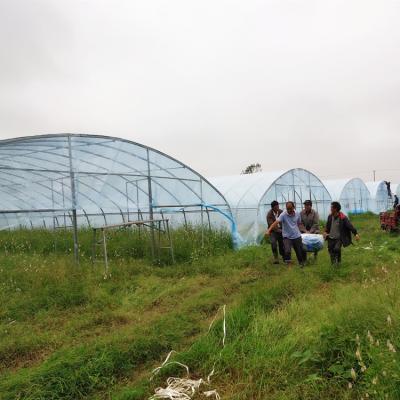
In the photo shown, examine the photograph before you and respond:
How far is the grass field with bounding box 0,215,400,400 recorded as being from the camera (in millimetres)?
3176

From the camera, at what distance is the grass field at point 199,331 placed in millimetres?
3176

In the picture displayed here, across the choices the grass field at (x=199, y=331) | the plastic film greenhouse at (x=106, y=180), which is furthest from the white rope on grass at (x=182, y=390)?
the plastic film greenhouse at (x=106, y=180)

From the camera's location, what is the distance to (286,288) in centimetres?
579

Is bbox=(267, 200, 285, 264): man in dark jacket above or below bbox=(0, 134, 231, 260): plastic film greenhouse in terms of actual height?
below

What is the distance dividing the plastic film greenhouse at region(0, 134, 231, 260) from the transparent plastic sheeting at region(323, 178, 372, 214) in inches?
509

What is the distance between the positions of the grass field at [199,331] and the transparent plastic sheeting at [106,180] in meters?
2.96

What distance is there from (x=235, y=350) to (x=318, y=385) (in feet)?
3.15

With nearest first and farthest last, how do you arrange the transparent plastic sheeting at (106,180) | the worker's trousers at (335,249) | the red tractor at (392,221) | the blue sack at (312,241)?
the worker's trousers at (335,249) < the blue sack at (312,241) < the transparent plastic sheeting at (106,180) < the red tractor at (392,221)

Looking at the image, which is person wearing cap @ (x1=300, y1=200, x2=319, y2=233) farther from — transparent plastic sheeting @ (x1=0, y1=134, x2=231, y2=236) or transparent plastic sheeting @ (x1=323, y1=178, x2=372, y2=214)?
transparent plastic sheeting @ (x1=323, y1=178, x2=372, y2=214)

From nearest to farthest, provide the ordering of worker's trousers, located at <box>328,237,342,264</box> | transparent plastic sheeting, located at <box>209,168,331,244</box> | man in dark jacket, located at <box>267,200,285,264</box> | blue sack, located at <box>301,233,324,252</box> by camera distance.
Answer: worker's trousers, located at <box>328,237,342,264</box>
blue sack, located at <box>301,233,324,252</box>
man in dark jacket, located at <box>267,200,285,264</box>
transparent plastic sheeting, located at <box>209,168,331,244</box>

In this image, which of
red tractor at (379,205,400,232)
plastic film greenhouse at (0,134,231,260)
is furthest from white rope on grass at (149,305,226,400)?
red tractor at (379,205,400,232)

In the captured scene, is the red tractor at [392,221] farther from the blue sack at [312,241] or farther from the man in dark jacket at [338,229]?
the man in dark jacket at [338,229]

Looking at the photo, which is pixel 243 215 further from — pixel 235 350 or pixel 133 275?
pixel 235 350

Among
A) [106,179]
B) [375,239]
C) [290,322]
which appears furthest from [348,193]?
[290,322]
